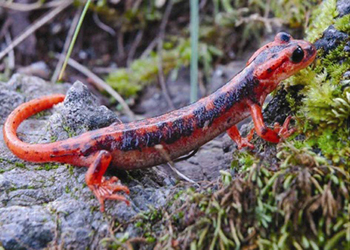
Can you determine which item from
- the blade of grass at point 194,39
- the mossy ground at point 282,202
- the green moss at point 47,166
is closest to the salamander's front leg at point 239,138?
the mossy ground at point 282,202

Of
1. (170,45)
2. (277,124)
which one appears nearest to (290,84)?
(277,124)

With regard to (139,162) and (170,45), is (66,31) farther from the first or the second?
(139,162)

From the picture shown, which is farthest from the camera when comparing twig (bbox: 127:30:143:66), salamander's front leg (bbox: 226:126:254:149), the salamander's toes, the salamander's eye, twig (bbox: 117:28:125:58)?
twig (bbox: 117:28:125:58)

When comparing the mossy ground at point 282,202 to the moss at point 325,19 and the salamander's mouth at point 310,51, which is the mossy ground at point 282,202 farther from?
the moss at point 325,19

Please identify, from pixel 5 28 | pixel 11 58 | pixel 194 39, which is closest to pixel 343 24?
pixel 194 39

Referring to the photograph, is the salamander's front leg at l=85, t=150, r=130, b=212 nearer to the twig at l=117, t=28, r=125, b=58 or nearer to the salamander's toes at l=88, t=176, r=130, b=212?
the salamander's toes at l=88, t=176, r=130, b=212

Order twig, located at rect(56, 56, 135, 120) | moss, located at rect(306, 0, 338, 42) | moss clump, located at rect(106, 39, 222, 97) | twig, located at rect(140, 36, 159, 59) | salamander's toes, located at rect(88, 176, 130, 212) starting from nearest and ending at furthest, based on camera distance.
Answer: salamander's toes, located at rect(88, 176, 130, 212)
moss, located at rect(306, 0, 338, 42)
twig, located at rect(56, 56, 135, 120)
moss clump, located at rect(106, 39, 222, 97)
twig, located at rect(140, 36, 159, 59)

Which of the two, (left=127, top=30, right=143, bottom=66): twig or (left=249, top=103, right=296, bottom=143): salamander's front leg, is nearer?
(left=249, top=103, right=296, bottom=143): salamander's front leg

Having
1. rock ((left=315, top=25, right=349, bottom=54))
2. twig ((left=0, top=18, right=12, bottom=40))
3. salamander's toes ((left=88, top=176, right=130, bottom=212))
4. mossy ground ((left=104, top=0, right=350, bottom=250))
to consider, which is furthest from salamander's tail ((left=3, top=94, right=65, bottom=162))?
twig ((left=0, top=18, right=12, bottom=40))
